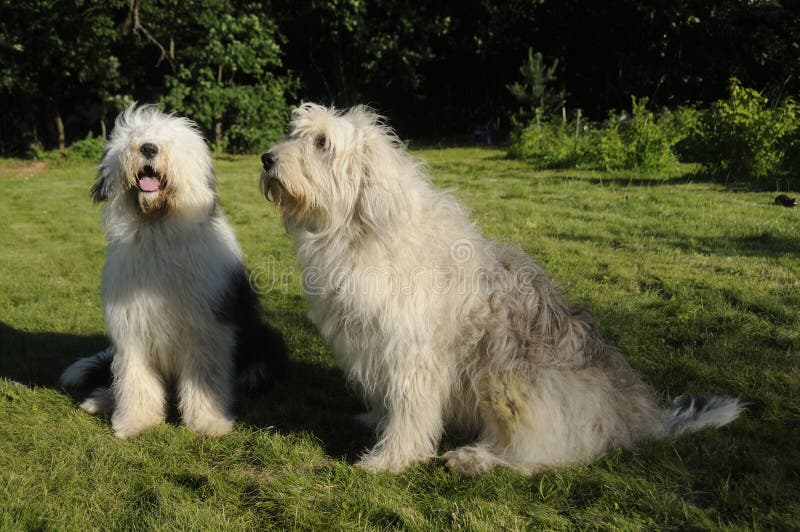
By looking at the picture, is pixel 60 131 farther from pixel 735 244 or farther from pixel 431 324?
pixel 431 324

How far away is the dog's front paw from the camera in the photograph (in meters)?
3.05

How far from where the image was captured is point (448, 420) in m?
3.38

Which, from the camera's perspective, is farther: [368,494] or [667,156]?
[667,156]

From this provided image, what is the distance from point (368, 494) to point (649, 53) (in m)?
19.2

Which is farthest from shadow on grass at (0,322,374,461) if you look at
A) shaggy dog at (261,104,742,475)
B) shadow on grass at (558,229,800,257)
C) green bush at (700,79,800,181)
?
green bush at (700,79,800,181)

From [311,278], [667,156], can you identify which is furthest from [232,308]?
[667,156]

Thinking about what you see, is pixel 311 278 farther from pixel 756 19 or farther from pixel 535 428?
pixel 756 19

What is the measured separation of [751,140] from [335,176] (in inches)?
362

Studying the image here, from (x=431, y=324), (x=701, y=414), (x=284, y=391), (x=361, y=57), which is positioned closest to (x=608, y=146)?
(x=701, y=414)

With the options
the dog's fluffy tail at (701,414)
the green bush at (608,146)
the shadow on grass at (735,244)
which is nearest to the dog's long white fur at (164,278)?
the dog's fluffy tail at (701,414)

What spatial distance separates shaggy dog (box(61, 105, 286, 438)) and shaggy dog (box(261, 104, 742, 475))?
77 centimetres

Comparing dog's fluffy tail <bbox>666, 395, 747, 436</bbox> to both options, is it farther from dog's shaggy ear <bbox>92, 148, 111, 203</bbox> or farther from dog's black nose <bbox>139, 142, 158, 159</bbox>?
dog's shaggy ear <bbox>92, 148, 111, 203</bbox>

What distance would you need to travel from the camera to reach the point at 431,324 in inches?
122

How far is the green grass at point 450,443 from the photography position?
276cm
